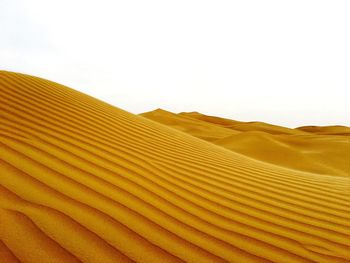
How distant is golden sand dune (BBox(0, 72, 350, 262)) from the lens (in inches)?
61.1

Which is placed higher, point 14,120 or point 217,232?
point 14,120

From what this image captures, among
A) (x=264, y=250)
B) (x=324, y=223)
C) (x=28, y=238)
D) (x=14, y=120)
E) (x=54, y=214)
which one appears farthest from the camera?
(x=14, y=120)

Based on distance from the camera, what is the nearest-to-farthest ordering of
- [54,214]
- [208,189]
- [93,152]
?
[54,214], [208,189], [93,152]

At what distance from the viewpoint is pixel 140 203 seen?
6.81 feet

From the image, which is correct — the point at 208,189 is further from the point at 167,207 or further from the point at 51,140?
the point at 51,140

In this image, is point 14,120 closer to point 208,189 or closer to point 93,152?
point 93,152

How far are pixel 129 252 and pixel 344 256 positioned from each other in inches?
44.7

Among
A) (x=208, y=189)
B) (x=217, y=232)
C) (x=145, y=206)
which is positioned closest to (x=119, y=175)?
(x=145, y=206)

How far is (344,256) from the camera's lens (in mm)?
1883

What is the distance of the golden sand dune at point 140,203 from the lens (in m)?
1.55

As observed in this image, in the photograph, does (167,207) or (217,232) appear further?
(167,207)

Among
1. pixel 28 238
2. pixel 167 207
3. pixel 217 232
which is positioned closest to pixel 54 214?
pixel 28 238

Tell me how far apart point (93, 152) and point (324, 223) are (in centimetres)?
173

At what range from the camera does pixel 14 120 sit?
11.1 ft
